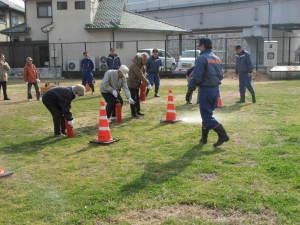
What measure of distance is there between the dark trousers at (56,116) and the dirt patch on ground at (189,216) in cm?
488

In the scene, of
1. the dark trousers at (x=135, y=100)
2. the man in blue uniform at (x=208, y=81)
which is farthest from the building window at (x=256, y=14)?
the man in blue uniform at (x=208, y=81)

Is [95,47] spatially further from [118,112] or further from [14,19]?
[118,112]

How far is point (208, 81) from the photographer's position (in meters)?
8.30

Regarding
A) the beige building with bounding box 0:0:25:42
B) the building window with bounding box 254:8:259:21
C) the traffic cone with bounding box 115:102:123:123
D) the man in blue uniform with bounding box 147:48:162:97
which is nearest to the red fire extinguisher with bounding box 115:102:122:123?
the traffic cone with bounding box 115:102:123:123

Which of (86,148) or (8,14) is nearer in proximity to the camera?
(86,148)

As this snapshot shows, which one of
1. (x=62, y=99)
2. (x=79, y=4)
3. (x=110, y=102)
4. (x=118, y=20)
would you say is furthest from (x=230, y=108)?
(x=79, y=4)

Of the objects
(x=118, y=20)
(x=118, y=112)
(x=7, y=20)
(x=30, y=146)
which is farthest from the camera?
(x=7, y=20)

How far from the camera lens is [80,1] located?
116ft

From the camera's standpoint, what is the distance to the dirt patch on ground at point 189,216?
5.12 metres

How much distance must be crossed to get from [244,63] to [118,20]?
22.9 m

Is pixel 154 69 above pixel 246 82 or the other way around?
above

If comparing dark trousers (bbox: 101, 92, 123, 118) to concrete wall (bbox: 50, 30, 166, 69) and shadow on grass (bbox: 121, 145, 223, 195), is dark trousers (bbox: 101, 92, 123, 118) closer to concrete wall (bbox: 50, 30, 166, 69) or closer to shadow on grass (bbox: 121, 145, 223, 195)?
shadow on grass (bbox: 121, 145, 223, 195)

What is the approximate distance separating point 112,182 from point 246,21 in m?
44.5

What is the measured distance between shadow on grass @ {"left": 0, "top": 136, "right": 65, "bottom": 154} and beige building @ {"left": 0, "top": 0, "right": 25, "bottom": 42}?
37.5 meters
